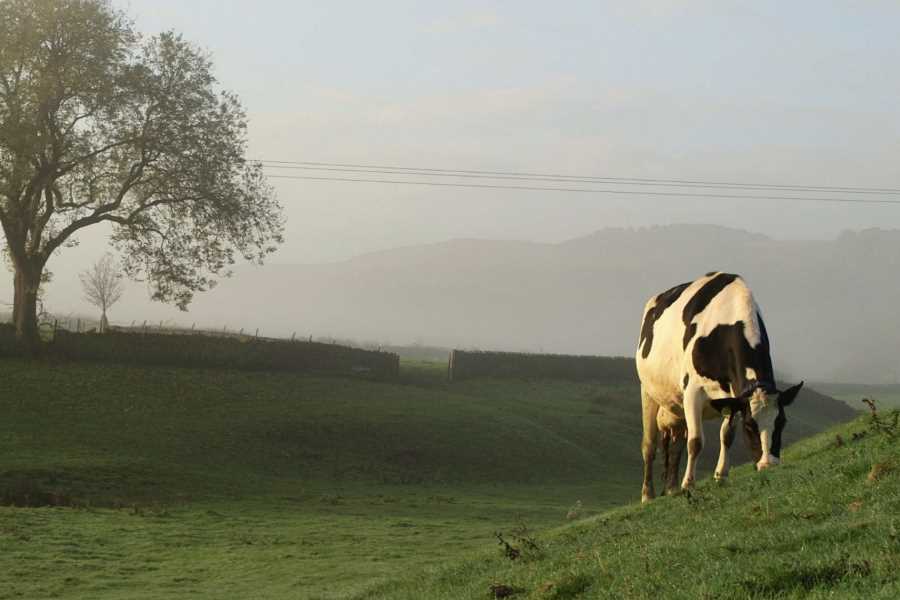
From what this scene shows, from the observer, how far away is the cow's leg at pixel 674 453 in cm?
2044

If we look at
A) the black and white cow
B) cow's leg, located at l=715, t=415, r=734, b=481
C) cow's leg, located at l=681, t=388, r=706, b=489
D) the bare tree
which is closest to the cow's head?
the black and white cow

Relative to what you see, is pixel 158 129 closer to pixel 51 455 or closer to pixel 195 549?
pixel 51 455

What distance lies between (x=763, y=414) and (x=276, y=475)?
2867 cm

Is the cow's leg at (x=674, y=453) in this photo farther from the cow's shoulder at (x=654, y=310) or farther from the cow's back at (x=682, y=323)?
the cow's shoulder at (x=654, y=310)

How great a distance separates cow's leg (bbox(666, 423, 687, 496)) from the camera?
2044cm

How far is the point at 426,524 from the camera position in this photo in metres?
31.4

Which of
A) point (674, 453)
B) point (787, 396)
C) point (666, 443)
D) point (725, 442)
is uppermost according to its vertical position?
point (787, 396)

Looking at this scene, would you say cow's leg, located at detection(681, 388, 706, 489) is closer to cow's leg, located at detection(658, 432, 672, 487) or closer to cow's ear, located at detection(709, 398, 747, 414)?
cow's ear, located at detection(709, 398, 747, 414)

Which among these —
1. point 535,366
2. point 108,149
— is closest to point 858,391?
point 535,366

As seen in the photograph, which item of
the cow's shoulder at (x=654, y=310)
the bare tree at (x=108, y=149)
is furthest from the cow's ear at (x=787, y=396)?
the bare tree at (x=108, y=149)

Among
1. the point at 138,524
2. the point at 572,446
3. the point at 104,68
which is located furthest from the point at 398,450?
the point at 104,68

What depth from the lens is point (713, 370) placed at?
17.9m

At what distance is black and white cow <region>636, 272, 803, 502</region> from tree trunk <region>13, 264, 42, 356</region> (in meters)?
39.6

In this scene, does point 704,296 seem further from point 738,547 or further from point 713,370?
point 738,547
